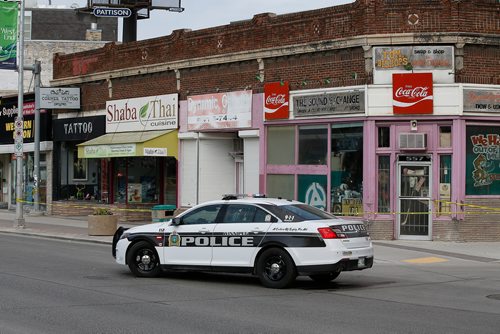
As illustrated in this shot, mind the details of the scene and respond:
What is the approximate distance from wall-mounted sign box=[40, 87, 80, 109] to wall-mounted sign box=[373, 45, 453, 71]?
15324mm

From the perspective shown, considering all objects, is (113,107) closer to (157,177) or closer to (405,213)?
(157,177)

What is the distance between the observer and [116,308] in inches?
437

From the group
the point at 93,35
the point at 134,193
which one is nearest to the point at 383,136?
the point at 134,193

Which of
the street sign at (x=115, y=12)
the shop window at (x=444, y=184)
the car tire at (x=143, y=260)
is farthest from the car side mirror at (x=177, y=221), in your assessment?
the street sign at (x=115, y=12)

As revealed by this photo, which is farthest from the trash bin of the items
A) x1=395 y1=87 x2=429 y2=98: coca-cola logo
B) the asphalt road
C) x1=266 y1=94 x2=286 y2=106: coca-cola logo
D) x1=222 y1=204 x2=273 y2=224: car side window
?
x1=222 y1=204 x2=273 y2=224: car side window

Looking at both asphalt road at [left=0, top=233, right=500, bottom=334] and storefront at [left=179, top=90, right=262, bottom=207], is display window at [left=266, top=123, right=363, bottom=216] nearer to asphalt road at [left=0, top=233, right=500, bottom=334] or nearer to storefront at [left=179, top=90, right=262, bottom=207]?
storefront at [left=179, top=90, right=262, bottom=207]

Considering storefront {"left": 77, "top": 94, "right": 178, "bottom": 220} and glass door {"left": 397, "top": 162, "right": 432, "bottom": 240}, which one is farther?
storefront {"left": 77, "top": 94, "right": 178, "bottom": 220}

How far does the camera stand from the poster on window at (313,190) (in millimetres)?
23141

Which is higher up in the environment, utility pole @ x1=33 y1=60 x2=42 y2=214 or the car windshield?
utility pole @ x1=33 y1=60 x2=42 y2=214

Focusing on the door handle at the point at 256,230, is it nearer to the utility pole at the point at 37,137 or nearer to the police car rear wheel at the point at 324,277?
the police car rear wheel at the point at 324,277

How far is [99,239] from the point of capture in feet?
75.1

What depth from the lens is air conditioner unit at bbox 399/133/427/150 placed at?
21281 millimetres

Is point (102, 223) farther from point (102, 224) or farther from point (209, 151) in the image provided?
point (209, 151)

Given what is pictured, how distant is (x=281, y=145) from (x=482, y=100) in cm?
618
